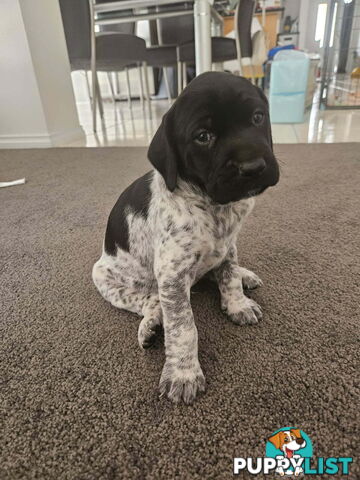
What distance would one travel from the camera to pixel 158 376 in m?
1.02

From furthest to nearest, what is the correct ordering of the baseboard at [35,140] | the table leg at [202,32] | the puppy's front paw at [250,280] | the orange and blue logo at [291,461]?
the baseboard at [35,140] < the table leg at [202,32] < the puppy's front paw at [250,280] < the orange and blue logo at [291,461]

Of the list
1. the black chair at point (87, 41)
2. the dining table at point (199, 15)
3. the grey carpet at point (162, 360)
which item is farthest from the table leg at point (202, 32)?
the grey carpet at point (162, 360)

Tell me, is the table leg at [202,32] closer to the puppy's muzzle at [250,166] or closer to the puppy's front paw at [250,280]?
the puppy's front paw at [250,280]

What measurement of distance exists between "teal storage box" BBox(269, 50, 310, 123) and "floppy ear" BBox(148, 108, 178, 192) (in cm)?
427

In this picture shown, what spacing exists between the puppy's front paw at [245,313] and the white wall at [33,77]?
3925 mm

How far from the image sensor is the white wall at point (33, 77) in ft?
12.7

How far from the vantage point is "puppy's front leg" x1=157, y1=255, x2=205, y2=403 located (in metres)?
0.97

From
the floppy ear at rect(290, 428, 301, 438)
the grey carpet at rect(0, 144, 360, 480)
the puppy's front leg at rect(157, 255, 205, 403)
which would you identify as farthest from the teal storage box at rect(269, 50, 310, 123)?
the floppy ear at rect(290, 428, 301, 438)

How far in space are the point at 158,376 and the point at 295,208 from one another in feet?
4.81

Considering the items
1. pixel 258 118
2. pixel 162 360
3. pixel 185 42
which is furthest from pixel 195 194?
pixel 185 42

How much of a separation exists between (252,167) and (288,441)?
0.68 meters

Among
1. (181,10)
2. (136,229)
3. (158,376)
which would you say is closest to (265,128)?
(136,229)

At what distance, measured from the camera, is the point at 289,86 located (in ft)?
15.3

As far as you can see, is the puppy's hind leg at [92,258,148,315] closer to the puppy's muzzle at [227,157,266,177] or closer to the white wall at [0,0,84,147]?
the puppy's muzzle at [227,157,266,177]
